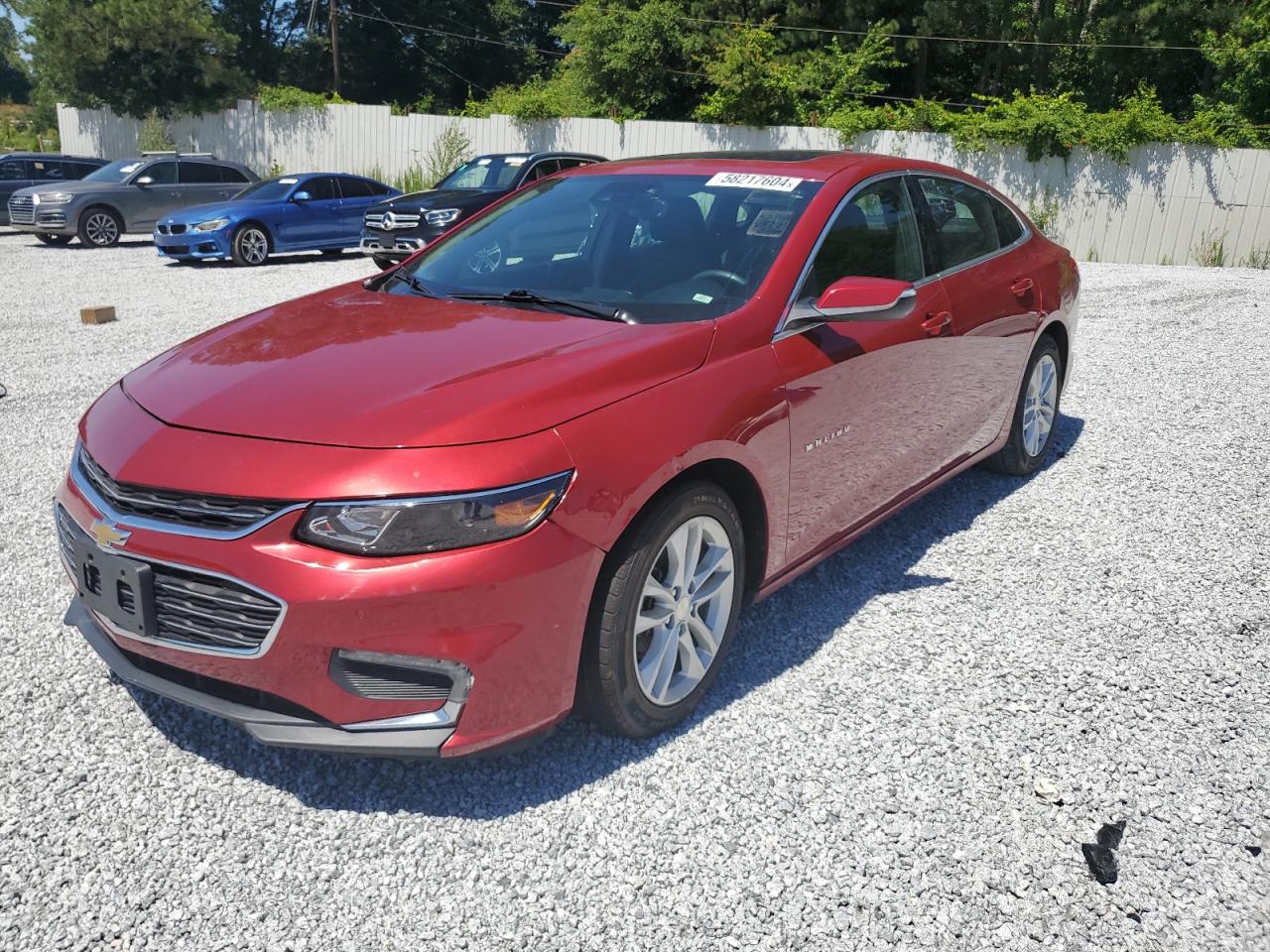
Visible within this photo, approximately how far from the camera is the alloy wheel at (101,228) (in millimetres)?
17453

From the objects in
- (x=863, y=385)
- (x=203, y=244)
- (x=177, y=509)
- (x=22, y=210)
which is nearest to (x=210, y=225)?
(x=203, y=244)

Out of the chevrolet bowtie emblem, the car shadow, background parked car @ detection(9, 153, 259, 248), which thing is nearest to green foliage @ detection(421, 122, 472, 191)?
background parked car @ detection(9, 153, 259, 248)

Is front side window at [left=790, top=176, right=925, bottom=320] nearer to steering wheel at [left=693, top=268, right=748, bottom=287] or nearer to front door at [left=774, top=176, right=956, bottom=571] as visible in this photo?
front door at [left=774, top=176, right=956, bottom=571]

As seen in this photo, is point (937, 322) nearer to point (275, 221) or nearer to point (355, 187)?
point (275, 221)

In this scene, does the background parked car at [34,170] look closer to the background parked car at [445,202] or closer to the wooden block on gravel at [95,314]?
the background parked car at [445,202]

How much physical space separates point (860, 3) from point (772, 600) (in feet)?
90.9

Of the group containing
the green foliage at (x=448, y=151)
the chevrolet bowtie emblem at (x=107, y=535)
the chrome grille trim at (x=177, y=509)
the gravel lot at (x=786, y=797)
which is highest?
the green foliage at (x=448, y=151)

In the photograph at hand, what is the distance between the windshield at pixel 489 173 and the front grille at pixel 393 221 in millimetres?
1302

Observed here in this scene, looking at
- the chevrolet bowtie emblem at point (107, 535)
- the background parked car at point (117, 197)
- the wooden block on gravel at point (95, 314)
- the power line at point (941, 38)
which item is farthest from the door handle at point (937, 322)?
the power line at point (941, 38)

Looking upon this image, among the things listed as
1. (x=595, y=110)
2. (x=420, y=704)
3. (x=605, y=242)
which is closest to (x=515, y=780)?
(x=420, y=704)

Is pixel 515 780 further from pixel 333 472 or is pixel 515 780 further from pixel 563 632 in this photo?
pixel 333 472

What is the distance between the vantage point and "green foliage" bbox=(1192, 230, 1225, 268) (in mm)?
18047

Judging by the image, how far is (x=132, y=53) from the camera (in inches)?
1219

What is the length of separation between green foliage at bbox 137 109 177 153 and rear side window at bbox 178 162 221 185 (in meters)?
12.3
